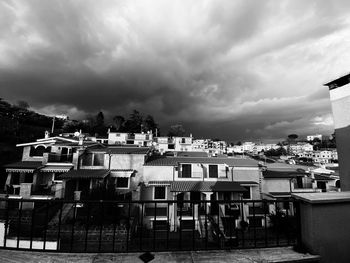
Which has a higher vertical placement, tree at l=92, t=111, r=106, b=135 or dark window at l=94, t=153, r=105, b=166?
tree at l=92, t=111, r=106, b=135

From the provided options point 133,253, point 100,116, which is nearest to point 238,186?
point 133,253

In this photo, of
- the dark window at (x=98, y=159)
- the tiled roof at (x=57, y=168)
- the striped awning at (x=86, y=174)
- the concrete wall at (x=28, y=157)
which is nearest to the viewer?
the striped awning at (x=86, y=174)

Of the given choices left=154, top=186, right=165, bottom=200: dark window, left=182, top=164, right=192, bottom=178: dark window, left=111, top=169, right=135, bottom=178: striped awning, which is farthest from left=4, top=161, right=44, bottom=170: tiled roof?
left=182, top=164, right=192, bottom=178: dark window

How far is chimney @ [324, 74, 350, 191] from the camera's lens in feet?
12.9

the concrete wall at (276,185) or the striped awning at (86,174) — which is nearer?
the striped awning at (86,174)

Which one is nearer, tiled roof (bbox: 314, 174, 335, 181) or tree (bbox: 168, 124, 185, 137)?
tiled roof (bbox: 314, 174, 335, 181)

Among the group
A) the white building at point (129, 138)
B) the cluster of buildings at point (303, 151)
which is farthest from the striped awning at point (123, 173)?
the cluster of buildings at point (303, 151)

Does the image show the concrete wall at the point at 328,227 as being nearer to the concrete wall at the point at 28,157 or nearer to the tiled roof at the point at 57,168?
the tiled roof at the point at 57,168

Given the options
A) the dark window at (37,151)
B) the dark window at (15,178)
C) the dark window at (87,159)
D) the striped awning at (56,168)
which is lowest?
the dark window at (15,178)

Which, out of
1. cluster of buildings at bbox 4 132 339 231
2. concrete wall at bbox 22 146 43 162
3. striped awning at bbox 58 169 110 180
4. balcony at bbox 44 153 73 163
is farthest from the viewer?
concrete wall at bbox 22 146 43 162

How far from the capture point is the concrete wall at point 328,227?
9.05ft

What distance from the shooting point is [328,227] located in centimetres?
281

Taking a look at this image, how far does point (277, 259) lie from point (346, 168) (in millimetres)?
2709

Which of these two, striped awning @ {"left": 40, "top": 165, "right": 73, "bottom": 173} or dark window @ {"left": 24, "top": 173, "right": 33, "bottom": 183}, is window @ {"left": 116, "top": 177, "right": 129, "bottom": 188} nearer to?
striped awning @ {"left": 40, "top": 165, "right": 73, "bottom": 173}
